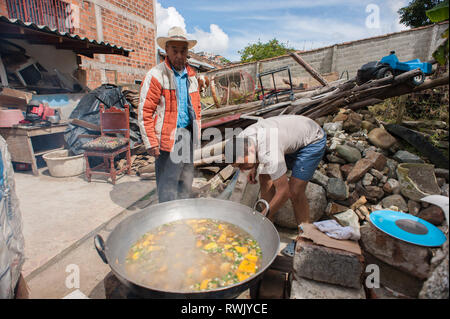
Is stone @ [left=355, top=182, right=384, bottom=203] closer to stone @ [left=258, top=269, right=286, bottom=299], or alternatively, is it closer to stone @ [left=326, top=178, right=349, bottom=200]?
stone @ [left=326, top=178, right=349, bottom=200]

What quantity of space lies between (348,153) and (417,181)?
1156mm

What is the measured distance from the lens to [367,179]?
4.18m

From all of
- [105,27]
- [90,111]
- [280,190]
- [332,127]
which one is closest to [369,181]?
[332,127]

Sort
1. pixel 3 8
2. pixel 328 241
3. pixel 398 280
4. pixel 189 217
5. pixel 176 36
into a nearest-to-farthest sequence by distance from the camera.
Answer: pixel 328 241 < pixel 398 280 < pixel 189 217 < pixel 176 36 < pixel 3 8

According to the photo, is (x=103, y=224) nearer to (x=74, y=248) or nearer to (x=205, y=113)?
(x=74, y=248)

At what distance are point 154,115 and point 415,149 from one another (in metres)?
4.95

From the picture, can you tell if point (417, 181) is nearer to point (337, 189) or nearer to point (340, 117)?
point (337, 189)

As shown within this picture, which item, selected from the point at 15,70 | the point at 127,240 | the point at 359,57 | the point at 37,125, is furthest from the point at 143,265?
the point at 359,57

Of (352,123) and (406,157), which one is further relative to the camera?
(352,123)

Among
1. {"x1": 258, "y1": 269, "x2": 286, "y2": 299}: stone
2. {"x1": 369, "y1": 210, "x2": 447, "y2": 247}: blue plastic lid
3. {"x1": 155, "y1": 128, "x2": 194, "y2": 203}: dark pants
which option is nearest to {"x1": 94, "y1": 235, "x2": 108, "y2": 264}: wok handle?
{"x1": 258, "y1": 269, "x2": 286, "y2": 299}: stone

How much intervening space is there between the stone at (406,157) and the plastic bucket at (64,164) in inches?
267

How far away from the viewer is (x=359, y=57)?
39.3ft

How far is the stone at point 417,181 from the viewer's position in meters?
3.75

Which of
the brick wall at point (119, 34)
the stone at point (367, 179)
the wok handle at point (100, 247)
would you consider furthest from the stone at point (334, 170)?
the brick wall at point (119, 34)
